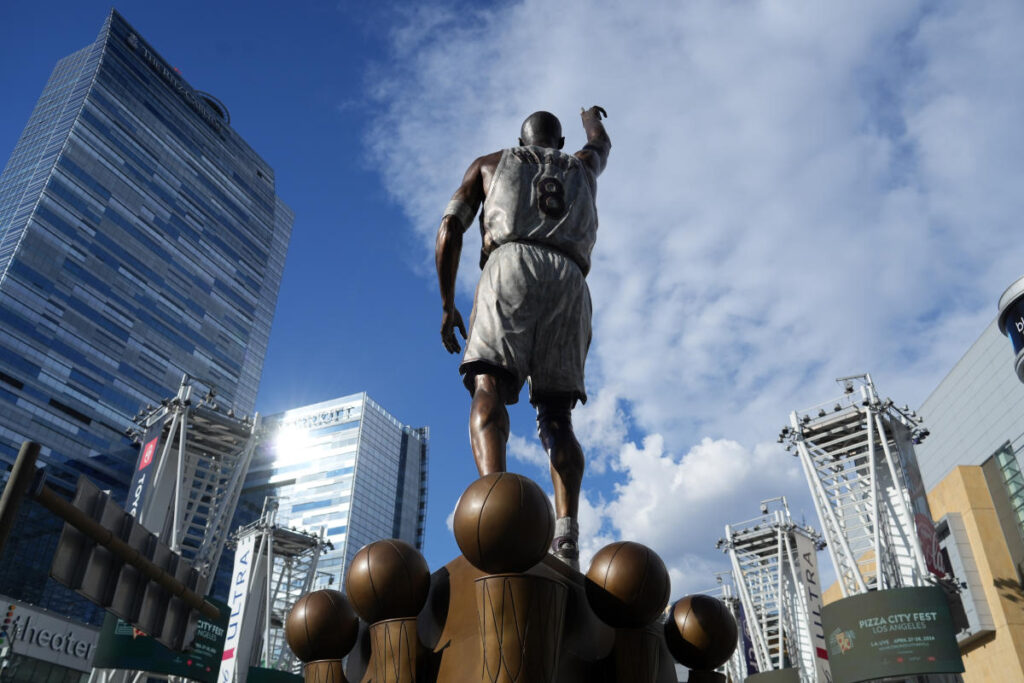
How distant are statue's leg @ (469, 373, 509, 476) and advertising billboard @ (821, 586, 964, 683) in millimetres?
21299

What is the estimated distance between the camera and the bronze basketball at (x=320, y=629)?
326 centimetres

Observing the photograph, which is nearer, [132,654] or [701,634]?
[701,634]

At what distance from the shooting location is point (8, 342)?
63.0 meters

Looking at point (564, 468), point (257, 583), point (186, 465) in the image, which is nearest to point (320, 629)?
point (564, 468)

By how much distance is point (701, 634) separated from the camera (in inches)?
123

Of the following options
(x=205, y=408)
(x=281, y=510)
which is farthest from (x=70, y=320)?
(x=205, y=408)

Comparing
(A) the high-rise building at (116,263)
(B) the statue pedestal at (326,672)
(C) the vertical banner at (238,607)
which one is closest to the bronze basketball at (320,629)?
(B) the statue pedestal at (326,672)

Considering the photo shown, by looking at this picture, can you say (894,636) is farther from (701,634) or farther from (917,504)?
(701,634)

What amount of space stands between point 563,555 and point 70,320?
7723 cm

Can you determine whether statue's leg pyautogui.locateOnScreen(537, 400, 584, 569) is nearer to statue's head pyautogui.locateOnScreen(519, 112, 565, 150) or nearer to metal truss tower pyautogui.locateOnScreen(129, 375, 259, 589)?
statue's head pyautogui.locateOnScreen(519, 112, 565, 150)

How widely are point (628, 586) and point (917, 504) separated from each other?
27.9 meters

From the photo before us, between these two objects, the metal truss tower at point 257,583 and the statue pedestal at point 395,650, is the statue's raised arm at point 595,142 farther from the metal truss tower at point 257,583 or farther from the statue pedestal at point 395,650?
the metal truss tower at point 257,583

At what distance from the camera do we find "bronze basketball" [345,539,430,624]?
2.88 meters

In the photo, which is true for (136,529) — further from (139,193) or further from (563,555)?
(139,193)
